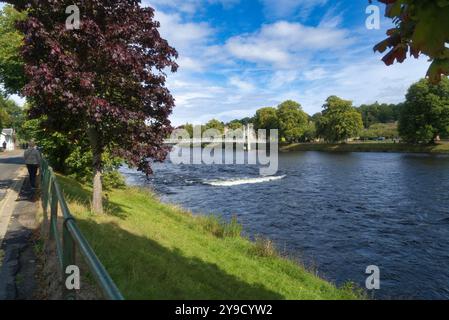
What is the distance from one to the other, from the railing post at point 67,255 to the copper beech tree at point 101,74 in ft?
18.9

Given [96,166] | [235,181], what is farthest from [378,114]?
[96,166]

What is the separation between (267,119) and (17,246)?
133473mm

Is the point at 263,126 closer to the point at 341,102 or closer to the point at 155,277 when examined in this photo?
A: the point at 341,102

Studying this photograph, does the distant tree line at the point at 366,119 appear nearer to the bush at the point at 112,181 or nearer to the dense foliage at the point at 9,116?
the bush at the point at 112,181

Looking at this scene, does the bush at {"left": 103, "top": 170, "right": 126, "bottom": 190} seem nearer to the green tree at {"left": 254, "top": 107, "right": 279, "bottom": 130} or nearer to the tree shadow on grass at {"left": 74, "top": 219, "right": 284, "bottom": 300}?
the tree shadow on grass at {"left": 74, "top": 219, "right": 284, "bottom": 300}

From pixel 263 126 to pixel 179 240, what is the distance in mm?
129275

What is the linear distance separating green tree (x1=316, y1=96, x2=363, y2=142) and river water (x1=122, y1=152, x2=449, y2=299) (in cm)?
5944

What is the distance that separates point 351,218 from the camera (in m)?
22.5

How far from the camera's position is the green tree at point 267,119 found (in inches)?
5261

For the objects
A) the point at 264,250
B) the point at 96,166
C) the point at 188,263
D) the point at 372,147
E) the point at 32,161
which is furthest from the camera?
the point at 372,147

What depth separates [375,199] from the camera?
28297 mm

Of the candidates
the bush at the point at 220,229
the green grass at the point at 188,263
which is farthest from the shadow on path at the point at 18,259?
the bush at the point at 220,229

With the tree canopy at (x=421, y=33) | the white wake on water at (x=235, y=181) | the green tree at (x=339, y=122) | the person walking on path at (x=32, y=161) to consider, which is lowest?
the white wake on water at (x=235, y=181)

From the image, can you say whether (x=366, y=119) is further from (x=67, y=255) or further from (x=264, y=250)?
(x=67, y=255)
